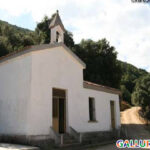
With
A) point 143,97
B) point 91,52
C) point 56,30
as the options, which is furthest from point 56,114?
point 143,97

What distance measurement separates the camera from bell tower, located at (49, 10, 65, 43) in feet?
43.0

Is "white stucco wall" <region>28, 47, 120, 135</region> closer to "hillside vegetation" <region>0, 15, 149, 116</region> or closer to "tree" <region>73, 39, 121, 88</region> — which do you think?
"tree" <region>73, 39, 121, 88</region>

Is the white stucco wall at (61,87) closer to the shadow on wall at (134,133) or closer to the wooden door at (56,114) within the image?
the wooden door at (56,114)

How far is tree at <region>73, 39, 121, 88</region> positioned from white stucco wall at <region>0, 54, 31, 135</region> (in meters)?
16.2

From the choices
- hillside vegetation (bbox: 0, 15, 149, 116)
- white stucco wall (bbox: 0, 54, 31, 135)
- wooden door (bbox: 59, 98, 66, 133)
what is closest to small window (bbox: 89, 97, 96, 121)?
wooden door (bbox: 59, 98, 66, 133)

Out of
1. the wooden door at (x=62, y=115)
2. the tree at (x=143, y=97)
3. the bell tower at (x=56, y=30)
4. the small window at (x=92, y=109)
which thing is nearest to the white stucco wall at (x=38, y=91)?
the wooden door at (x=62, y=115)

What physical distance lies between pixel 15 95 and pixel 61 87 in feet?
8.74

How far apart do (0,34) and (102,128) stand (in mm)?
25673

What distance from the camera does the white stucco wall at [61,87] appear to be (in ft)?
33.2

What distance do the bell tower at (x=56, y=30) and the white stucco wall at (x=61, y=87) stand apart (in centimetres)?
116

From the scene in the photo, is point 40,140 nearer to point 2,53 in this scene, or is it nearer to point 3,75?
point 3,75

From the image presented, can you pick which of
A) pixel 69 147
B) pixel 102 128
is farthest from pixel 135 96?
pixel 69 147

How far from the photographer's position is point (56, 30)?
13250mm

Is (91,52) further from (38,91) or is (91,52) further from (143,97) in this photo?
(38,91)
